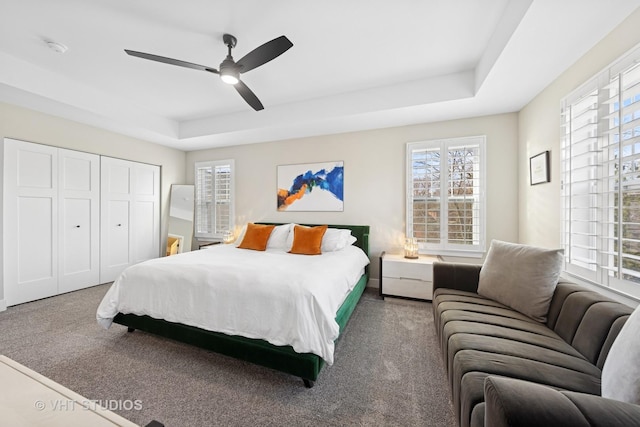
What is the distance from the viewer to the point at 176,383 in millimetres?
1716

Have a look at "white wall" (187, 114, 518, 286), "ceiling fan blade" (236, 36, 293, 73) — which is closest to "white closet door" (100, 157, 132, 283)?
"white wall" (187, 114, 518, 286)

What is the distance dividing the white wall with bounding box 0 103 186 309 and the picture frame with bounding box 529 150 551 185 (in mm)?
5777

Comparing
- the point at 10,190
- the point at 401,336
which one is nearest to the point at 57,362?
the point at 10,190

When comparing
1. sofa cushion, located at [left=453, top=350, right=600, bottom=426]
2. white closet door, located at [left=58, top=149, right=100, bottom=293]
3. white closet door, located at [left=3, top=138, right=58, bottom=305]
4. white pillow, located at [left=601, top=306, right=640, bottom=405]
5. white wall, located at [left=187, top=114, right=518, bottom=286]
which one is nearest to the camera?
white pillow, located at [left=601, top=306, right=640, bottom=405]

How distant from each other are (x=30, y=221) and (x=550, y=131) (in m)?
6.12

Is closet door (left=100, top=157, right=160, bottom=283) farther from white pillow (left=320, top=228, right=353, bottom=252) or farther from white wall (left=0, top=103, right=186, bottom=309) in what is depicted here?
white pillow (left=320, top=228, right=353, bottom=252)

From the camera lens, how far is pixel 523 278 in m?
1.77

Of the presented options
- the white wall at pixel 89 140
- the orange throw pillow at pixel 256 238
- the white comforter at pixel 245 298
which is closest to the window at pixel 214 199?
the white wall at pixel 89 140

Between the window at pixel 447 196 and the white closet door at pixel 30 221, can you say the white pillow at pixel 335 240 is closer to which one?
the window at pixel 447 196

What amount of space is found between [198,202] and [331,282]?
13.5 ft

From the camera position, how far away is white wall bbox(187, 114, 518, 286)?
3203 mm

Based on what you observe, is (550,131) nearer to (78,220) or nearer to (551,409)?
(551,409)

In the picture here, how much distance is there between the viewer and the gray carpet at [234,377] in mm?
1468

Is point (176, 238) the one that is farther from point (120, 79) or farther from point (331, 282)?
point (331, 282)
